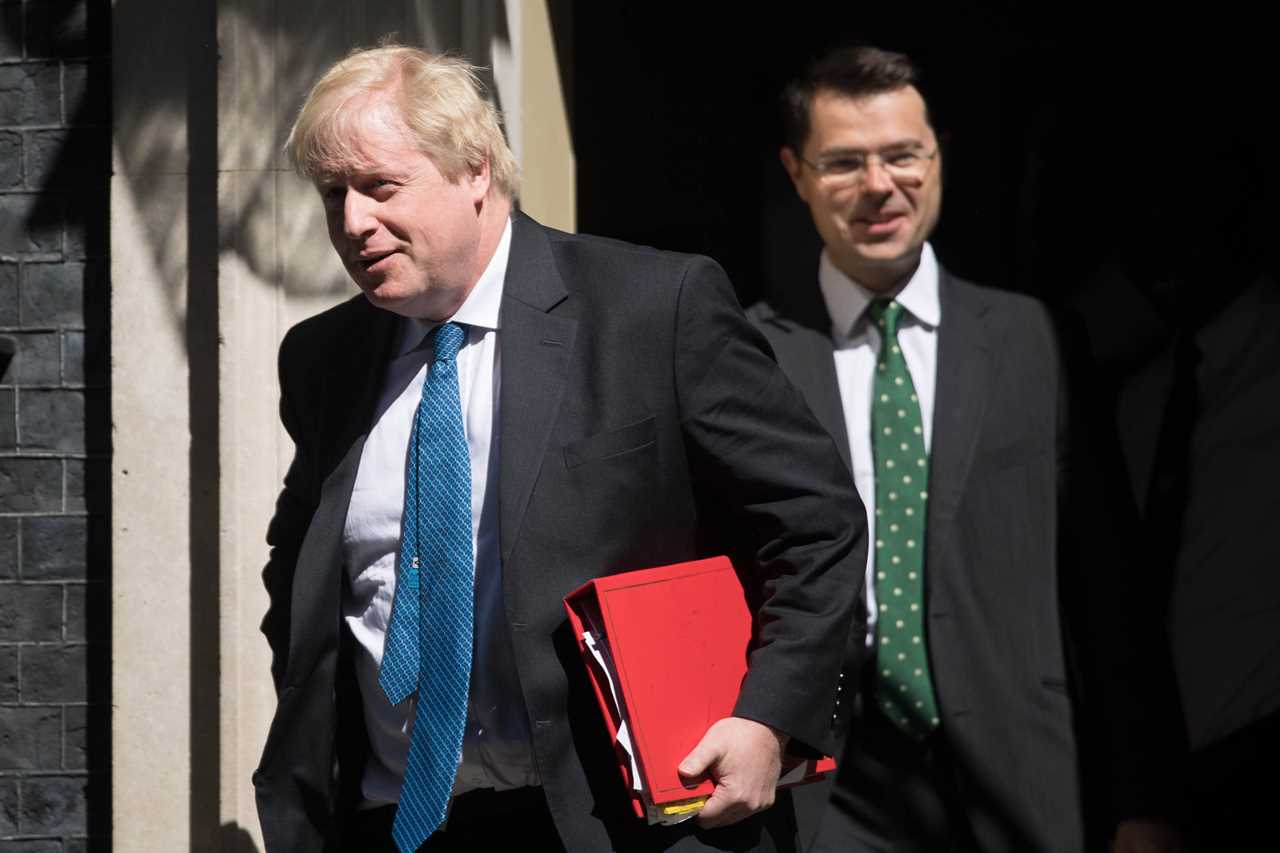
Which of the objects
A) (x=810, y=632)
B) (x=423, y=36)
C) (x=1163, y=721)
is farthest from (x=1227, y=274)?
(x=810, y=632)

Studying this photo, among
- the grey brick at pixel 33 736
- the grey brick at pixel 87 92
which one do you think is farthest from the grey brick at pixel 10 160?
the grey brick at pixel 33 736

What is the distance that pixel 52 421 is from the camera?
4.64 m

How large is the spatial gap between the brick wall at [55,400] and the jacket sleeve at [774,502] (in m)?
2.44

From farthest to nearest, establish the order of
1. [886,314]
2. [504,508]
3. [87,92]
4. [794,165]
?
[87,92], [794,165], [886,314], [504,508]

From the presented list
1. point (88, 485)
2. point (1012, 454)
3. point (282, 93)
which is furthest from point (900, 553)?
point (88, 485)

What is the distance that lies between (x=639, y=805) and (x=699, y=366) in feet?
2.33

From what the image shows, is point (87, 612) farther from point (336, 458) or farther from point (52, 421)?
point (336, 458)

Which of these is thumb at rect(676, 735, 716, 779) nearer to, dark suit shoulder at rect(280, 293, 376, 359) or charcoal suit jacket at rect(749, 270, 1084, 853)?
charcoal suit jacket at rect(749, 270, 1084, 853)

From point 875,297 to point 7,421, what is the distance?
2460mm

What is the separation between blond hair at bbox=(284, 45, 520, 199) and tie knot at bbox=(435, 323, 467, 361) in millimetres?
258

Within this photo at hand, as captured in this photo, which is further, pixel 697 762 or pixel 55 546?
pixel 55 546

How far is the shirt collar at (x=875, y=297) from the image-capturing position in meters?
3.80

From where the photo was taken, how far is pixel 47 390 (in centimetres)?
464

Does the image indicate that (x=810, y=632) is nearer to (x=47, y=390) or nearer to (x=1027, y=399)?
(x=1027, y=399)
